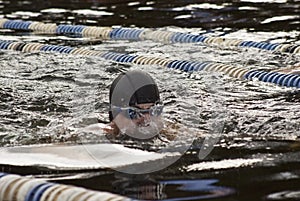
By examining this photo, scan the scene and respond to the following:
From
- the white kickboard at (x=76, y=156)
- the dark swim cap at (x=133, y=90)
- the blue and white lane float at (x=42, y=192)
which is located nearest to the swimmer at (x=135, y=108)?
the dark swim cap at (x=133, y=90)

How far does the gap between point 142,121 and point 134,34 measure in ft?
12.7

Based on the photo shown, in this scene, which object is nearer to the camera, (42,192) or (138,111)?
(42,192)

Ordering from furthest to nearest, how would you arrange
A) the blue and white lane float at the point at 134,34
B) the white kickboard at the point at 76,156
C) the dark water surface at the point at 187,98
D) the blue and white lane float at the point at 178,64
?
the blue and white lane float at the point at 134,34
the blue and white lane float at the point at 178,64
the white kickboard at the point at 76,156
the dark water surface at the point at 187,98

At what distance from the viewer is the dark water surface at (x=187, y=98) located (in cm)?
319

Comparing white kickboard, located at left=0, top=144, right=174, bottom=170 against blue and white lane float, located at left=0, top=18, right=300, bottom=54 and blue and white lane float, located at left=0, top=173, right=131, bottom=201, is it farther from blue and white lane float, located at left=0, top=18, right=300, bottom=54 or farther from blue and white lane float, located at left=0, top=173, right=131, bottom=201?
blue and white lane float, located at left=0, top=18, right=300, bottom=54

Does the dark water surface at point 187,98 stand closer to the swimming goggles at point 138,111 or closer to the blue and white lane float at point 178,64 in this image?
the blue and white lane float at point 178,64

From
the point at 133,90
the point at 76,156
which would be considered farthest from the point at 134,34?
the point at 76,156

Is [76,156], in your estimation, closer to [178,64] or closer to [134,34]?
[178,64]

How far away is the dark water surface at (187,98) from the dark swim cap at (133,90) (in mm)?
345

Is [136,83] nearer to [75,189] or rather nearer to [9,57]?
[75,189]

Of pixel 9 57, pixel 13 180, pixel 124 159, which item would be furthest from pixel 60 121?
pixel 9 57

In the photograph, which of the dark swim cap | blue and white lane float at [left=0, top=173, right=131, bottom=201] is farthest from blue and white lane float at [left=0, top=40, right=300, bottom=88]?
blue and white lane float at [left=0, top=173, right=131, bottom=201]

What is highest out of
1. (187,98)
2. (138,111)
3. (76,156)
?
(138,111)

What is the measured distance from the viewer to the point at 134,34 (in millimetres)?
7719
